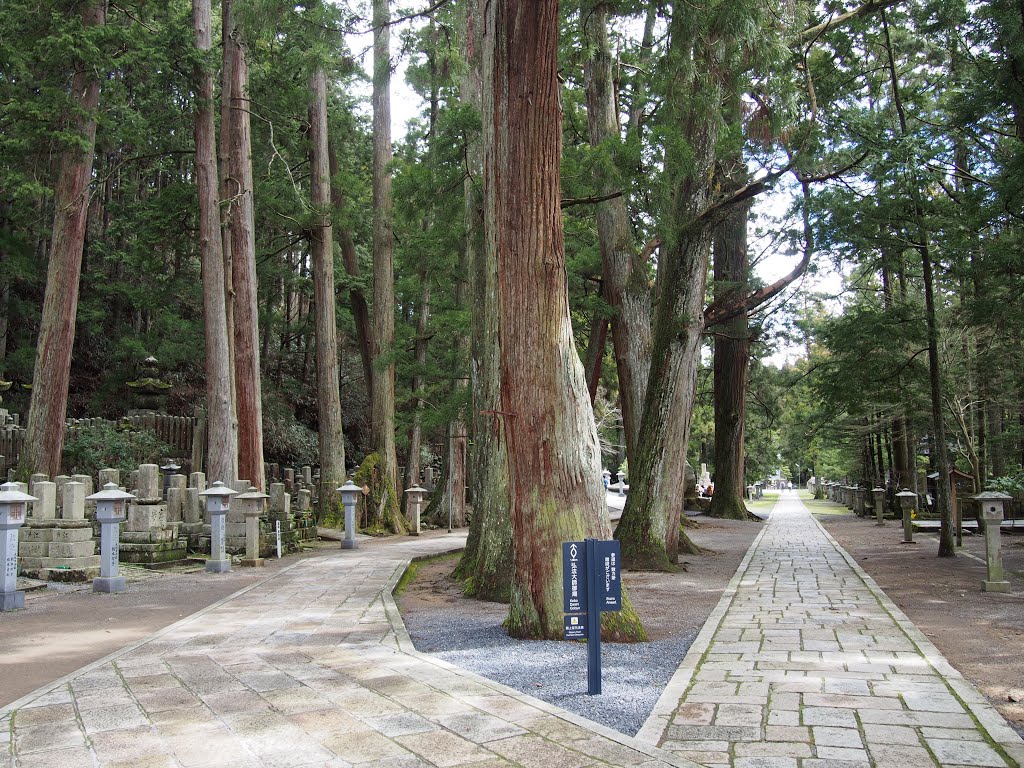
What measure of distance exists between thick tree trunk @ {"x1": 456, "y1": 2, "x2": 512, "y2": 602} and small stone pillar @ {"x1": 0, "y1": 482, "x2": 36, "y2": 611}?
4.87 m

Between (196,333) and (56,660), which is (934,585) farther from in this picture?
(196,333)

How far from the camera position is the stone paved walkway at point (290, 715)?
12.1 feet

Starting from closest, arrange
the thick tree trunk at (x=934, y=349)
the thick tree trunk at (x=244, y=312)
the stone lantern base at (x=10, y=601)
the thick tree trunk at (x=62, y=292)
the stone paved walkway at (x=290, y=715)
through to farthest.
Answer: the stone paved walkway at (x=290, y=715) → the stone lantern base at (x=10, y=601) → the thick tree trunk at (x=934, y=349) → the thick tree trunk at (x=62, y=292) → the thick tree trunk at (x=244, y=312)

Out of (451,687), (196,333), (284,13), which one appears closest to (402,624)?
(451,687)

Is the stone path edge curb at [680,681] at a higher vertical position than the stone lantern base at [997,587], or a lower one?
higher

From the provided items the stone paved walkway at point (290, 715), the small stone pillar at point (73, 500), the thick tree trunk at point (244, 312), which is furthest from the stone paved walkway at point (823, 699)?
the thick tree trunk at point (244, 312)

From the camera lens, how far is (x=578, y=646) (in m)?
6.45

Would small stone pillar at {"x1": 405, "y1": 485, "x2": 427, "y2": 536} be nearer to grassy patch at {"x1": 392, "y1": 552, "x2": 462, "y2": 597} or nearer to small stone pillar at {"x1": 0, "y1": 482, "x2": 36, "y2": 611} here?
grassy patch at {"x1": 392, "y1": 552, "x2": 462, "y2": 597}

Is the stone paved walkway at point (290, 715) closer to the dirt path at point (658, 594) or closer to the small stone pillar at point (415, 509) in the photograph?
the dirt path at point (658, 594)

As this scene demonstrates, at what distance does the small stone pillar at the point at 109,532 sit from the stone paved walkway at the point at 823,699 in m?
6.98

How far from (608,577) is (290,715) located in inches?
80.1

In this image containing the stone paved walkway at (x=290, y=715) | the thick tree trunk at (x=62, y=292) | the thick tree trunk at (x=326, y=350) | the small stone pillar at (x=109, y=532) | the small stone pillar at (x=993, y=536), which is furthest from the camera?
the thick tree trunk at (x=326, y=350)

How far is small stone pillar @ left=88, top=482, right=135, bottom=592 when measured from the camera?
9.54 metres

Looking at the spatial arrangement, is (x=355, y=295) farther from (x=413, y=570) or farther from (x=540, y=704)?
(x=540, y=704)
